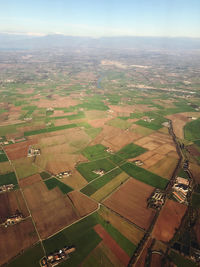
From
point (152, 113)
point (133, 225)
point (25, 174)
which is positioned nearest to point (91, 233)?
point (133, 225)

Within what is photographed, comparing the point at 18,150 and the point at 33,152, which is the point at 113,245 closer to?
the point at 33,152

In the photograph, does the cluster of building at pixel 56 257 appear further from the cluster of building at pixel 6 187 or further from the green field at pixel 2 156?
the green field at pixel 2 156

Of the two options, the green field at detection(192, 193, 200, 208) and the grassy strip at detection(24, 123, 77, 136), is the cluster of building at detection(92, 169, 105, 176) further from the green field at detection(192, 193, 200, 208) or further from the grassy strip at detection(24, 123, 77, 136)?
the grassy strip at detection(24, 123, 77, 136)

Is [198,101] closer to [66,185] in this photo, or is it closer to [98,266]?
[66,185]

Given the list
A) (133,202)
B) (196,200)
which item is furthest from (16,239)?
(196,200)

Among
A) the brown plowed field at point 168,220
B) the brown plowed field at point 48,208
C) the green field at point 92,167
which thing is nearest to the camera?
the brown plowed field at point 168,220

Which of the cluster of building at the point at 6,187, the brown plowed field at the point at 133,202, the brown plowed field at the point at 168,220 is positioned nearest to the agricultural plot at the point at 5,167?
the cluster of building at the point at 6,187
